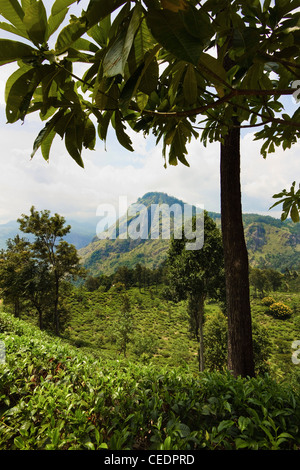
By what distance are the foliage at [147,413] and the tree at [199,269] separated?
1077 cm

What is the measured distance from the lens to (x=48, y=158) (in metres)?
1.04

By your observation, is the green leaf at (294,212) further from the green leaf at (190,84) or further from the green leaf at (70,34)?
the green leaf at (70,34)

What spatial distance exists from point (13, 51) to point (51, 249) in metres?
18.7

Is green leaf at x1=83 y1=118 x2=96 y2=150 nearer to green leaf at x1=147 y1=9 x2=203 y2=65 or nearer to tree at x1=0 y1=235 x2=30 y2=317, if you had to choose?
green leaf at x1=147 y1=9 x2=203 y2=65

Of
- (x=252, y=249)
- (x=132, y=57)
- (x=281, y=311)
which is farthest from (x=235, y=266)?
(x=252, y=249)

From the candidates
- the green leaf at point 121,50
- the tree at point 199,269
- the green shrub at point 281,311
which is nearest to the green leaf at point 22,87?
the green leaf at point 121,50

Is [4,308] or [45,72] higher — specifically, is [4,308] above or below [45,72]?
below

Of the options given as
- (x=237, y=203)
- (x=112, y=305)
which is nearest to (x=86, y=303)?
(x=112, y=305)

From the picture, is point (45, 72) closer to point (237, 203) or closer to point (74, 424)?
point (74, 424)

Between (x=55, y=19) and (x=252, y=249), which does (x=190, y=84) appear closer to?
(x=55, y=19)

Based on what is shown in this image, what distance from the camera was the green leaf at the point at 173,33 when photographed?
1.82 feet

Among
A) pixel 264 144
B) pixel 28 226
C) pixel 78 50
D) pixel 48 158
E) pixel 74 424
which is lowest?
pixel 74 424

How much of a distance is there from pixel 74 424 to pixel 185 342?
27777 mm
